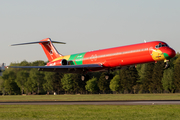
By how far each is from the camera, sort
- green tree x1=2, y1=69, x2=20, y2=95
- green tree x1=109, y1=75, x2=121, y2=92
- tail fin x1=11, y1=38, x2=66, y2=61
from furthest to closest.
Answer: green tree x1=109, y1=75, x2=121, y2=92 < green tree x1=2, y1=69, x2=20, y2=95 < tail fin x1=11, y1=38, x2=66, y2=61

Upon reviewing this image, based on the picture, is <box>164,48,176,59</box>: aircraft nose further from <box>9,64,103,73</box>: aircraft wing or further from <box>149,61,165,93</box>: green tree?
<box>149,61,165,93</box>: green tree

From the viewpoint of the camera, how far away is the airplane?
4062 centimetres

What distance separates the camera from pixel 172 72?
11138 cm

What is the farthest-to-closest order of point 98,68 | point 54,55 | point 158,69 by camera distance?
point 158,69
point 54,55
point 98,68

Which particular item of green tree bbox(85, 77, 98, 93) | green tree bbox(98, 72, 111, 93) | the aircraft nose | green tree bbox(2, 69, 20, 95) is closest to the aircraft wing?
the aircraft nose

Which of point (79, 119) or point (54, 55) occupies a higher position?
point (54, 55)

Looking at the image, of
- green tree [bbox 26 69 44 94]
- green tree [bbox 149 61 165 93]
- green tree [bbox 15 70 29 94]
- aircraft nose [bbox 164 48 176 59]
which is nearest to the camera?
aircraft nose [bbox 164 48 176 59]

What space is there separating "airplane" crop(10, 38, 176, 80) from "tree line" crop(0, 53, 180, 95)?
49708 millimetres

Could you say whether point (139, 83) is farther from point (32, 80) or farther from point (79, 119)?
point (79, 119)

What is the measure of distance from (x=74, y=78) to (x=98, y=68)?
82136 millimetres

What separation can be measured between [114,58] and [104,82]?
83.7 m

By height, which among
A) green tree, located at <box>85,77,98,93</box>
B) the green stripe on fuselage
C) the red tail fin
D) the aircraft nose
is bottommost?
green tree, located at <box>85,77,98,93</box>

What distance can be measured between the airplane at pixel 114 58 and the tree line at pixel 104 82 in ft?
163

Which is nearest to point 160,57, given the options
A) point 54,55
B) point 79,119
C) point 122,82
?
Result: point 79,119
